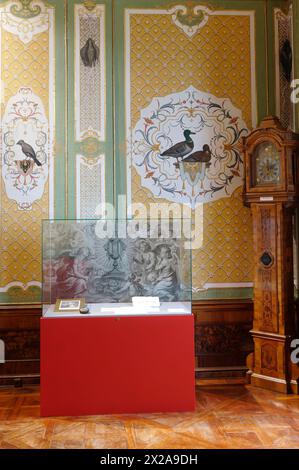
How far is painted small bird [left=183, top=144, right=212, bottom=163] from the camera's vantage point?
5602mm

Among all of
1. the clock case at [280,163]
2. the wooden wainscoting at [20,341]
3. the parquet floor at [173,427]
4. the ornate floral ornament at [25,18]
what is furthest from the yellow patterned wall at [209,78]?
the wooden wainscoting at [20,341]

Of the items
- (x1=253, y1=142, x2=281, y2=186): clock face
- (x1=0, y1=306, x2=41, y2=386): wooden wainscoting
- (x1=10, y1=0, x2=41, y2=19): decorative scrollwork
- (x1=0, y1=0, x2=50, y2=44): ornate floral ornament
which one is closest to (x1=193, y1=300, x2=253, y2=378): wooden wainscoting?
(x1=253, y1=142, x2=281, y2=186): clock face

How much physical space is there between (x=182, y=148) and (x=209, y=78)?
2.58ft

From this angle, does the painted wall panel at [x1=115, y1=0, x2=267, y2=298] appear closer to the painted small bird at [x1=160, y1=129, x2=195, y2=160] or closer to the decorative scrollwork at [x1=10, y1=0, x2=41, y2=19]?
the painted small bird at [x1=160, y1=129, x2=195, y2=160]

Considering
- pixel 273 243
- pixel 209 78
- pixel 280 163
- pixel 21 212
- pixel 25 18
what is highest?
pixel 25 18

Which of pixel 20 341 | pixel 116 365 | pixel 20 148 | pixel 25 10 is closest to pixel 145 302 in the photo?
Result: pixel 116 365

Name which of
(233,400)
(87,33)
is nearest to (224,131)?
(87,33)

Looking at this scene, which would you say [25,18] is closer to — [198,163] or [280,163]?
[198,163]

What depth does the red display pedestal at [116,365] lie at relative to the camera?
14.6 ft

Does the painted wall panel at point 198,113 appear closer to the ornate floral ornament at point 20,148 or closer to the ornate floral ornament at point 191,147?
the ornate floral ornament at point 191,147

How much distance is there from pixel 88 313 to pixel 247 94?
113 inches

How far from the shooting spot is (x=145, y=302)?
4.59 metres

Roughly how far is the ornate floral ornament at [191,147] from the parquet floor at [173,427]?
6.85 feet

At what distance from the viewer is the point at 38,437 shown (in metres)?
4.03
